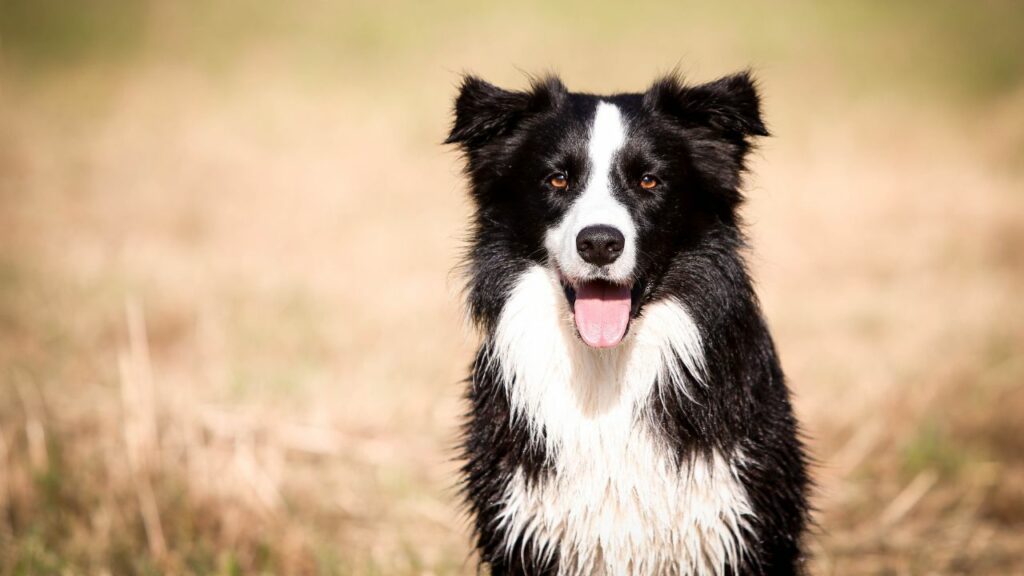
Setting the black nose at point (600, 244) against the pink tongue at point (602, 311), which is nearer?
the black nose at point (600, 244)

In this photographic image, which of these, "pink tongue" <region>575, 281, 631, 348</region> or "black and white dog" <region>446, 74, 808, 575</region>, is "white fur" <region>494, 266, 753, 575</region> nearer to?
"black and white dog" <region>446, 74, 808, 575</region>

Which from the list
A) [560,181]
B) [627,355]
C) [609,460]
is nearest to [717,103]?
[560,181]

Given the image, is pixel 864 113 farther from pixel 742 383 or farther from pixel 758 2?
pixel 742 383

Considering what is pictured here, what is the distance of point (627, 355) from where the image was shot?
11.4 feet

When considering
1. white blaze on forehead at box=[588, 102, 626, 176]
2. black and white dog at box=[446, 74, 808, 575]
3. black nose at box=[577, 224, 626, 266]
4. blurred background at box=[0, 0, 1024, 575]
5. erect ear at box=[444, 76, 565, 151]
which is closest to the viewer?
black nose at box=[577, 224, 626, 266]

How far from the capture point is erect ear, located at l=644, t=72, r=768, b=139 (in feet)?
11.5

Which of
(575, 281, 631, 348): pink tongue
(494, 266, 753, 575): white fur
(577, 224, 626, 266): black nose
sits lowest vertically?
(494, 266, 753, 575): white fur

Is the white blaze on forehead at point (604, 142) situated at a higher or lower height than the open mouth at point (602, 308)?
higher

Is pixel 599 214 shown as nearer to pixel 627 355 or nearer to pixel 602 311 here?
pixel 602 311

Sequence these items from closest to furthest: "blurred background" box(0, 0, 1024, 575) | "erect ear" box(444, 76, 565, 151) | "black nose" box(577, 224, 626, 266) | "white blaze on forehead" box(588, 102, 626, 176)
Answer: "black nose" box(577, 224, 626, 266)
"white blaze on forehead" box(588, 102, 626, 176)
"erect ear" box(444, 76, 565, 151)
"blurred background" box(0, 0, 1024, 575)

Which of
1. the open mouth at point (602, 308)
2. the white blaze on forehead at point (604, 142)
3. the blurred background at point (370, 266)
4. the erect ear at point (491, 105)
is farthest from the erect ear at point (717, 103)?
the open mouth at point (602, 308)

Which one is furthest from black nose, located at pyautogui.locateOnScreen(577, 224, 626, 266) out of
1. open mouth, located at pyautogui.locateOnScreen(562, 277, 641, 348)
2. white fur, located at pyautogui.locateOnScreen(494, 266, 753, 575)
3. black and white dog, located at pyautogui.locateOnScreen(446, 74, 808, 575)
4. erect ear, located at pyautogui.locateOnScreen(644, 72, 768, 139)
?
erect ear, located at pyautogui.locateOnScreen(644, 72, 768, 139)

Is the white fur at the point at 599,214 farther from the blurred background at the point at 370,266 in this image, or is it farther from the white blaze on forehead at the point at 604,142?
the blurred background at the point at 370,266

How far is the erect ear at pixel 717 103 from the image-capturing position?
3.49 metres
